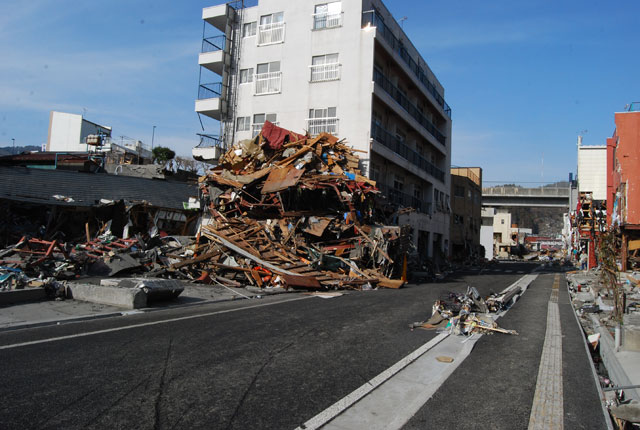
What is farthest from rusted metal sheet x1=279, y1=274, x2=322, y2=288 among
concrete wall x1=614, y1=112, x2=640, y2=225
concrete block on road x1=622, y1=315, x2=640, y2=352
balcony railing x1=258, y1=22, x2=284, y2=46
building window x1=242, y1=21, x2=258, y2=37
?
building window x1=242, y1=21, x2=258, y2=37

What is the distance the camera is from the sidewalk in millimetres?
7848

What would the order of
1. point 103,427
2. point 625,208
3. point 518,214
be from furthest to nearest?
1. point 518,214
2. point 625,208
3. point 103,427

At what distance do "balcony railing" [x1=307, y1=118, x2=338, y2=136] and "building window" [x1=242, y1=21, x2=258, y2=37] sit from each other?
27.4 feet

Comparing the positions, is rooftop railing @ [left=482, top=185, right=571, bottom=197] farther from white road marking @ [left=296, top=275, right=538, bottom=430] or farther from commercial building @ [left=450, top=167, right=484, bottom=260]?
white road marking @ [left=296, top=275, right=538, bottom=430]

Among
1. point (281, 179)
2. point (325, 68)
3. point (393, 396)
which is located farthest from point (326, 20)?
point (393, 396)

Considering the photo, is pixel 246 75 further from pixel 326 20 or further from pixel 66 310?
pixel 66 310

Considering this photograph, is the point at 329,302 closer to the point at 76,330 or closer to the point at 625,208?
the point at 76,330

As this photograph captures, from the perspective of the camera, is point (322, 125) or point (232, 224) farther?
point (322, 125)

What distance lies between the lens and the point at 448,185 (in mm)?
47312

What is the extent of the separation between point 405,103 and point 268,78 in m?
10.9

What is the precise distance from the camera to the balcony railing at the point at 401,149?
2909 centimetres

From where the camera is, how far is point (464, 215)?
51.2m

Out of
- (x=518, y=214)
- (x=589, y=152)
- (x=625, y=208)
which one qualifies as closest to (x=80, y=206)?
(x=625, y=208)

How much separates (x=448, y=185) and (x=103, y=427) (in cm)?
4653
